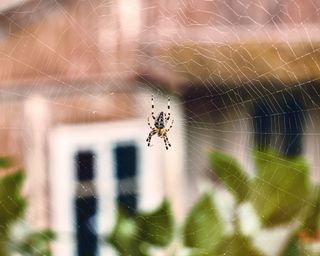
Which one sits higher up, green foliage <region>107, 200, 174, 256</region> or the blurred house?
the blurred house

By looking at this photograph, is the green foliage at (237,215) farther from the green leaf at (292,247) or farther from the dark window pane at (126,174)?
the dark window pane at (126,174)

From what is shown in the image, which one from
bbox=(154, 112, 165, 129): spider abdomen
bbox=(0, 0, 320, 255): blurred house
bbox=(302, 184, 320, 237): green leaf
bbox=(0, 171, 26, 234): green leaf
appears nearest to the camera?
bbox=(302, 184, 320, 237): green leaf

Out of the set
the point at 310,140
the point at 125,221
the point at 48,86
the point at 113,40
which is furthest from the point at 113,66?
the point at 125,221

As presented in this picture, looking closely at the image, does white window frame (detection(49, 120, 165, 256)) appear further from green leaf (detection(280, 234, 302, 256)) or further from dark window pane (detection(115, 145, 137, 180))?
green leaf (detection(280, 234, 302, 256))

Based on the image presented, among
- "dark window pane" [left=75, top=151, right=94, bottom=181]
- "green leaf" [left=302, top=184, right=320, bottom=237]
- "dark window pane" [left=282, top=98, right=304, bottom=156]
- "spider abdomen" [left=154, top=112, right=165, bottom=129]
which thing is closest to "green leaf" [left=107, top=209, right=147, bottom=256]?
"green leaf" [left=302, top=184, right=320, bottom=237]

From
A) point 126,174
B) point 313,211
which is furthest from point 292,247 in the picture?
point 126,174

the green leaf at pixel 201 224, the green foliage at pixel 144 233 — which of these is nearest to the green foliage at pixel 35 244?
the green foliage at pixel 144 233

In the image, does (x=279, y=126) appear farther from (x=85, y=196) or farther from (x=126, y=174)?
(x=85, y=196)

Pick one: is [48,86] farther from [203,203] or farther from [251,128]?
[203,203]
